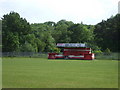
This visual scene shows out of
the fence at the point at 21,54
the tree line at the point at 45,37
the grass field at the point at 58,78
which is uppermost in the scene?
the tree line at the point at 45,37

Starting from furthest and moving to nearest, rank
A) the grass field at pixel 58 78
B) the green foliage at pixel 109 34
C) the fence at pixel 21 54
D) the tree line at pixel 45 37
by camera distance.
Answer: the green foliage at pixel 109 34 → the tree line at pixel 45 37 → the fence at pixel 21 54 → the grass field at pixel 58 78

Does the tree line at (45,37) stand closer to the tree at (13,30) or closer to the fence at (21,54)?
the tree at (13,30)

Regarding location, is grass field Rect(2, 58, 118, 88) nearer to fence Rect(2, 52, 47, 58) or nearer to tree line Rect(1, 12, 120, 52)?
fence Rect(2, 52, 47, 58)

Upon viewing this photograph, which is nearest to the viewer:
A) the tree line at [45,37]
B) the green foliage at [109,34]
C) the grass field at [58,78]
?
the grass field at [58,78]

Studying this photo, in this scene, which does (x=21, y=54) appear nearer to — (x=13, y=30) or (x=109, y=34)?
(x=13, y=30)

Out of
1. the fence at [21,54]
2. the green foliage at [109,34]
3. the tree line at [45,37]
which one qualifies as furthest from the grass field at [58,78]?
the green foliage at [109,34]

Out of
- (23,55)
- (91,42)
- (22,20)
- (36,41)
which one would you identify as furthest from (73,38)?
(23,55)

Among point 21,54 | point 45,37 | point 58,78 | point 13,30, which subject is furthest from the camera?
point 45,37

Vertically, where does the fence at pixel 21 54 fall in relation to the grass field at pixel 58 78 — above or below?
above

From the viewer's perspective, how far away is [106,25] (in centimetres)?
7656

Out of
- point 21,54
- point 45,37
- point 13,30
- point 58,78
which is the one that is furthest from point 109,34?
point 58,78

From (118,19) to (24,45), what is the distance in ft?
84.6

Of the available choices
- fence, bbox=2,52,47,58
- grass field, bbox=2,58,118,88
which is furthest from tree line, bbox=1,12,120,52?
grass field, bbox=2,58,118,88

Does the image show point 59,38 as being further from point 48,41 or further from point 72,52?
point 72,52
